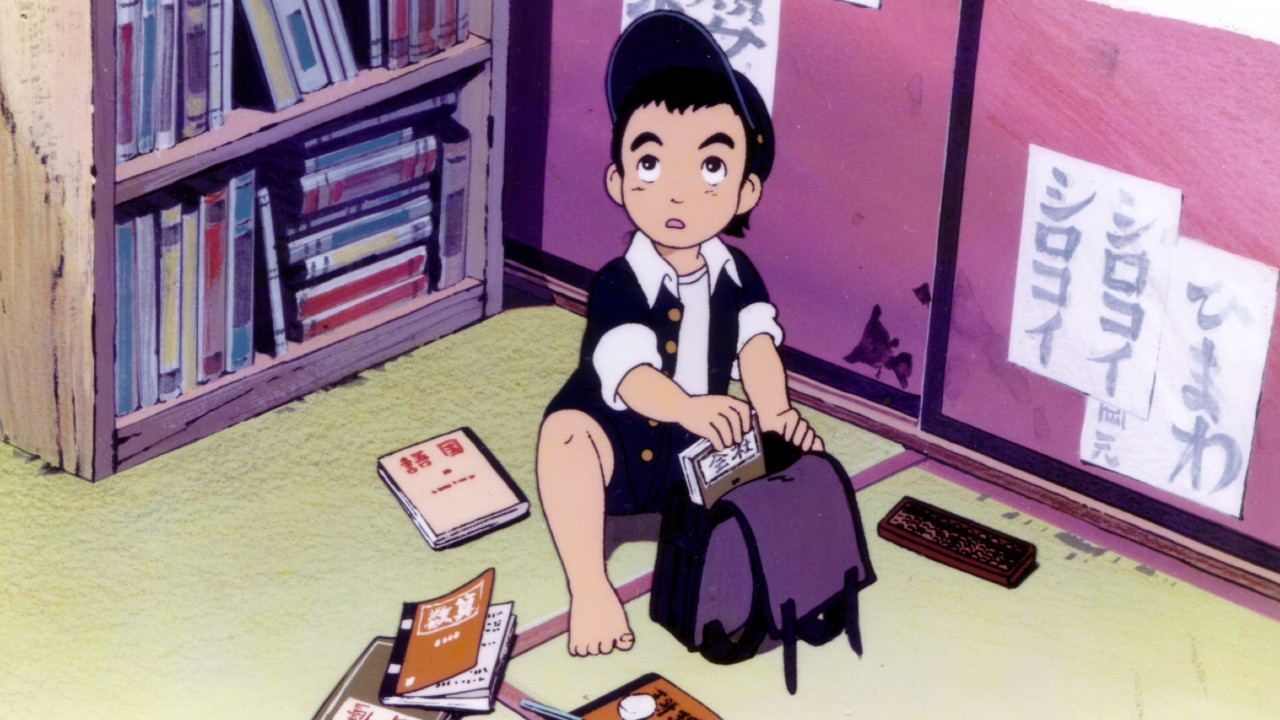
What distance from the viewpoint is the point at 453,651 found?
1.92m

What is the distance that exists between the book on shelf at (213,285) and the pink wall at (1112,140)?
3.49ft

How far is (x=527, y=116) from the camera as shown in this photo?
2.78 m

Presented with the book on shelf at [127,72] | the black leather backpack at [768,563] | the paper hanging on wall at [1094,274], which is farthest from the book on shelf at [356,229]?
the paper hanging on wall at [1094,274]

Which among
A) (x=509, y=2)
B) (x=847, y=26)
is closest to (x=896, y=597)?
(x=847, y=26)

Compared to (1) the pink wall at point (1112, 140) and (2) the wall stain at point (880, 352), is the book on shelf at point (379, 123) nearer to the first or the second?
(2) the wall stain at point (880, 352)

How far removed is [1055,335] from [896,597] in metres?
0.43

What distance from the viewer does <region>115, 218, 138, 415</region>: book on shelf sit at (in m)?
2.25

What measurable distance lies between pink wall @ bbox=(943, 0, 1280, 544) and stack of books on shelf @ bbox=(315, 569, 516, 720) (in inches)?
32.0

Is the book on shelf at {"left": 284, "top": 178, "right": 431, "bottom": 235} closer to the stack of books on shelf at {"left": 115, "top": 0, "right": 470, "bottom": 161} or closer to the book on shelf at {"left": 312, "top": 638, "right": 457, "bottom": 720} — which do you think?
the stack of books on shelf at {"left": 115, "top": 0, "right": 470, "bottom": 161}

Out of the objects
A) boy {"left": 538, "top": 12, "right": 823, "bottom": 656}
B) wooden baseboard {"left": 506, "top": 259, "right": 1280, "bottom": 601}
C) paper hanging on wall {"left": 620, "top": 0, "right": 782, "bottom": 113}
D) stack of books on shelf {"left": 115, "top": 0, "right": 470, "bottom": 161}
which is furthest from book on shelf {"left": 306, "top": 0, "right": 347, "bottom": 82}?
wooden baseboard {"left": 506, "top": 259, "right": 1280, "bottom": 601}

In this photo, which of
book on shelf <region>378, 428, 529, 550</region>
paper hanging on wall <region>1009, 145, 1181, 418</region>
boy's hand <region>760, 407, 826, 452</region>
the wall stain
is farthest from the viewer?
the wall stain

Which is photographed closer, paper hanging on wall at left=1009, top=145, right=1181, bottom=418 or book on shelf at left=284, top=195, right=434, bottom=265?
paper hanging on wall at left=1009, top=145, right=1181, bottom=418

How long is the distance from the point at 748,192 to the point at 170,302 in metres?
0.95

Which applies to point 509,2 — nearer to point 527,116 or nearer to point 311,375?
point 527,116
